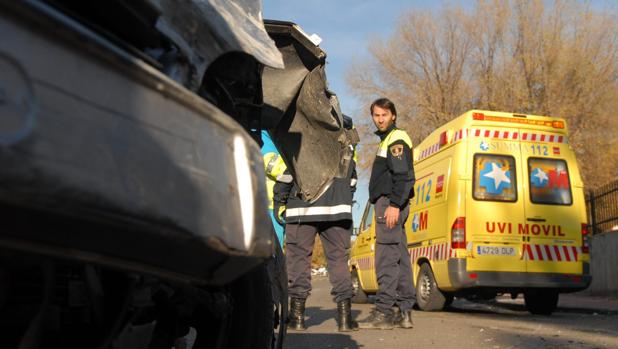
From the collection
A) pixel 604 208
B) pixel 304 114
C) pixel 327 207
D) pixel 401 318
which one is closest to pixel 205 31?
pixel 304 114

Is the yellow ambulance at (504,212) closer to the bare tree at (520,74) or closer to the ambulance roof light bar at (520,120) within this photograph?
the ambulance roof light bar at (520,120)

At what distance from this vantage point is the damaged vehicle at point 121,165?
3.12 ft

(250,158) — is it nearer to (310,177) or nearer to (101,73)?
(101,73)

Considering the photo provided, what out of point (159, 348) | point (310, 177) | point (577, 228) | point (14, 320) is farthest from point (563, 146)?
point (14, 320)

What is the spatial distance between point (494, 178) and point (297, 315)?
3906 mm

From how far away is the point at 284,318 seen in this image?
2.62 m

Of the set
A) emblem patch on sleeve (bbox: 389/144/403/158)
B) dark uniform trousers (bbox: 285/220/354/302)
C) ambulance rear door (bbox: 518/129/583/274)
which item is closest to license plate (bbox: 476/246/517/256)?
ambulance rear door (bbox: 518/129/583/274)

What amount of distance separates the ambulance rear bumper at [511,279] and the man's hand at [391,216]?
2.71 meters

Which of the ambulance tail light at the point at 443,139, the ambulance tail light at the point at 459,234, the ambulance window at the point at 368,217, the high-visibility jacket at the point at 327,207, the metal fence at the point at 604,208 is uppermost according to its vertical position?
the metal fence at the point at 604,208

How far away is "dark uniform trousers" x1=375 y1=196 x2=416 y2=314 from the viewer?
593 cm

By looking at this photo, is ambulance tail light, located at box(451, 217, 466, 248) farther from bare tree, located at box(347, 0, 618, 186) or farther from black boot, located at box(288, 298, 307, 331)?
bare tree, located at box(347, 0, 618, 186)

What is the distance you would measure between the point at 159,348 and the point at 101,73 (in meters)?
1.18

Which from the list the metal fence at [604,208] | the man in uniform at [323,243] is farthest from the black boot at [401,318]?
the metal fence at [604,208]

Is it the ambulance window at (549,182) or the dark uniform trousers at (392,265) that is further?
the ambulance window at (549,182)
